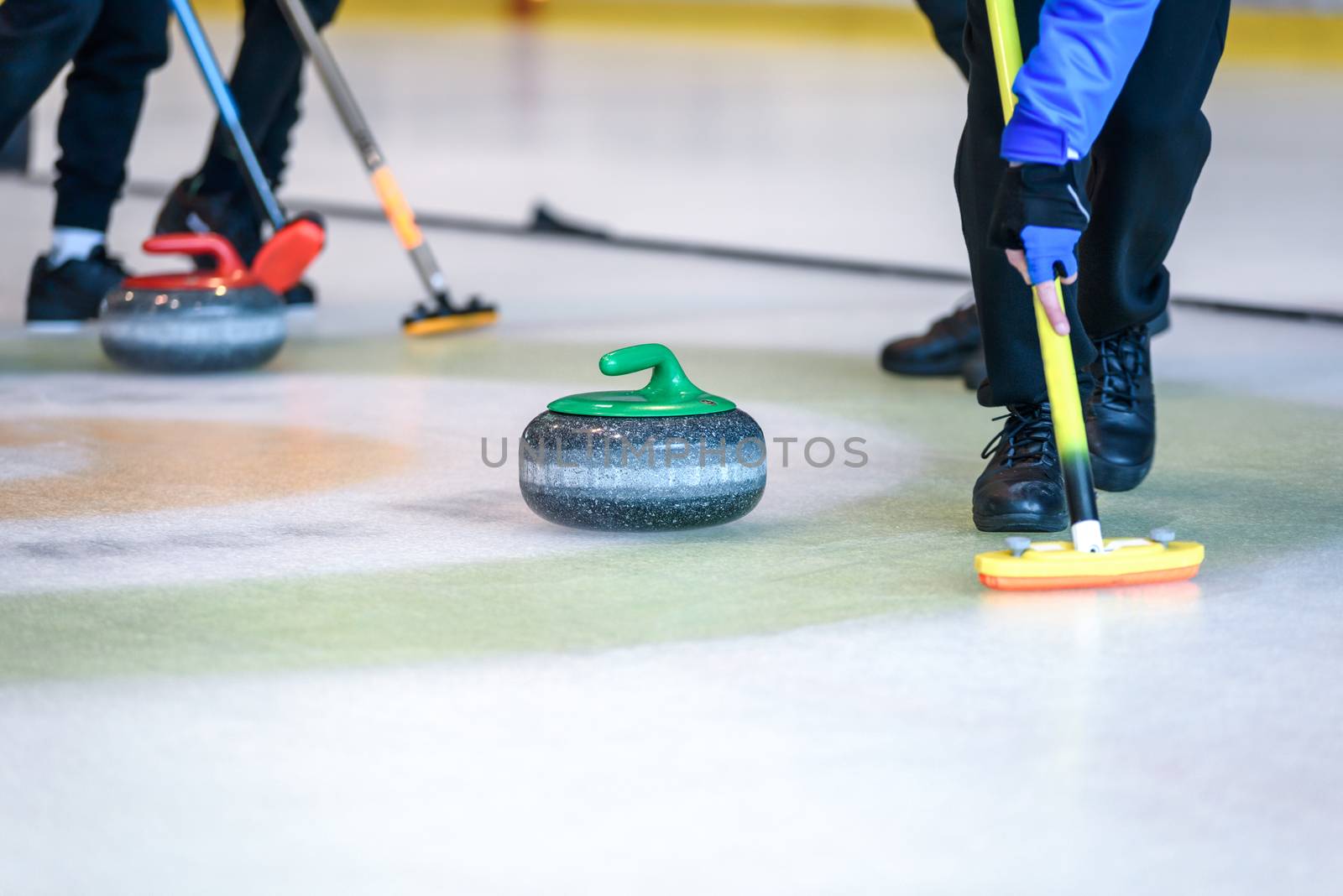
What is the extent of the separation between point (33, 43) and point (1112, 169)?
1852 millimetres

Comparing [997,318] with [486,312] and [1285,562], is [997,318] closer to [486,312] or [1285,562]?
[1285,562]

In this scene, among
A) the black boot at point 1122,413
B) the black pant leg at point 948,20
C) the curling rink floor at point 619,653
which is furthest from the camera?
the black pant leg at point 948,20

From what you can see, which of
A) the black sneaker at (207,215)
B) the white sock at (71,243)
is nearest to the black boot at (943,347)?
the black sneaker at (207,215)

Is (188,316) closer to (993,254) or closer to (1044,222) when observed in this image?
(993,254)

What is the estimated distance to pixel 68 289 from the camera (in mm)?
3283

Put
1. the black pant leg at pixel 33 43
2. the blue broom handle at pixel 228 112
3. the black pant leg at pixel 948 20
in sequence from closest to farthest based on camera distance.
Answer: the black pant leg at pixel 948 20 < the black pant leg at pixel 33 43 < the blue broom handle at pixel 228 112

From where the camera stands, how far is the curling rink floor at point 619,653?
1.06 m

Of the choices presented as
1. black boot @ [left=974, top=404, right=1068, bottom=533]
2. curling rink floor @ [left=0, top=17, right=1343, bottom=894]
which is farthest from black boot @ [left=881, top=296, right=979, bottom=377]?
black boot @ [left=974, top=404, right=1068, bottom=533]

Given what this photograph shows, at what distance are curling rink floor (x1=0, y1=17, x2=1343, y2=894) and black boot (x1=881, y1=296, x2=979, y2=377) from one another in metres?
0.05

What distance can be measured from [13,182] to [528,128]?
2052 millimetres

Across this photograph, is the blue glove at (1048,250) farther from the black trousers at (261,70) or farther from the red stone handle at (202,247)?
the black trousers at (261,70)

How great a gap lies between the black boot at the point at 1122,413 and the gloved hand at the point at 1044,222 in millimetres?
462

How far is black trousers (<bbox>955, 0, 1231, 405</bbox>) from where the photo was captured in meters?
1.82

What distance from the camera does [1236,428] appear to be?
2.41 meters
